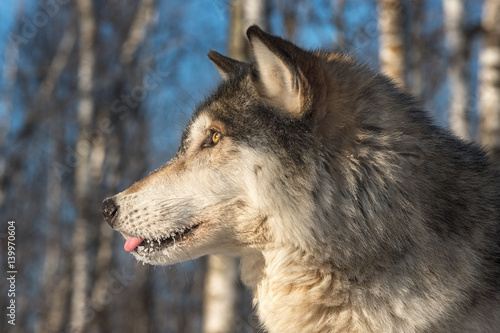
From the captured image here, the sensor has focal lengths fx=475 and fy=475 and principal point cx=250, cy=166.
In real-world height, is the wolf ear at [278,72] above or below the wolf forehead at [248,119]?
above

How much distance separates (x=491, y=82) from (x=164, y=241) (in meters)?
5.22

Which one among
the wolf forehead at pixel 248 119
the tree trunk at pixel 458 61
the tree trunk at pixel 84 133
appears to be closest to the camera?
the wolf forehead at pixel 248 119

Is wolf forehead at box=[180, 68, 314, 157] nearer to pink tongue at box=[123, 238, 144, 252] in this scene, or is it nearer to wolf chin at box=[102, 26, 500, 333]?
wolf chin at box=[102, 26, 500, 333]

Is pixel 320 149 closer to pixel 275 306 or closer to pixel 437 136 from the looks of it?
pixel 437 136

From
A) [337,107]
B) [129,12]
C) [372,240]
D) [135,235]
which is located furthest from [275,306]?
[129,12]

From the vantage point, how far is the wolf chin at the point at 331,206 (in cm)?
218

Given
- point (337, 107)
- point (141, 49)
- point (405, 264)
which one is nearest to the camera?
point (405, 264)

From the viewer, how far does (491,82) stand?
608cm

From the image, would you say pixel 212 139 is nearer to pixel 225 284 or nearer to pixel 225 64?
pixel 225 64

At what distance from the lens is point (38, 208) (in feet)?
73.4

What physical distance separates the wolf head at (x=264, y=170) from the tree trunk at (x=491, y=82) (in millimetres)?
4021

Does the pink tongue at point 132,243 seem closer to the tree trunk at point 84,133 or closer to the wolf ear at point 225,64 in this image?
the wolf ear at point 225,64

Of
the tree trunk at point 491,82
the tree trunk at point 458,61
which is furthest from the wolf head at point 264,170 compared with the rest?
the tree trunk at point 458,61

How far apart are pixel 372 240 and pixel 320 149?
492mm
